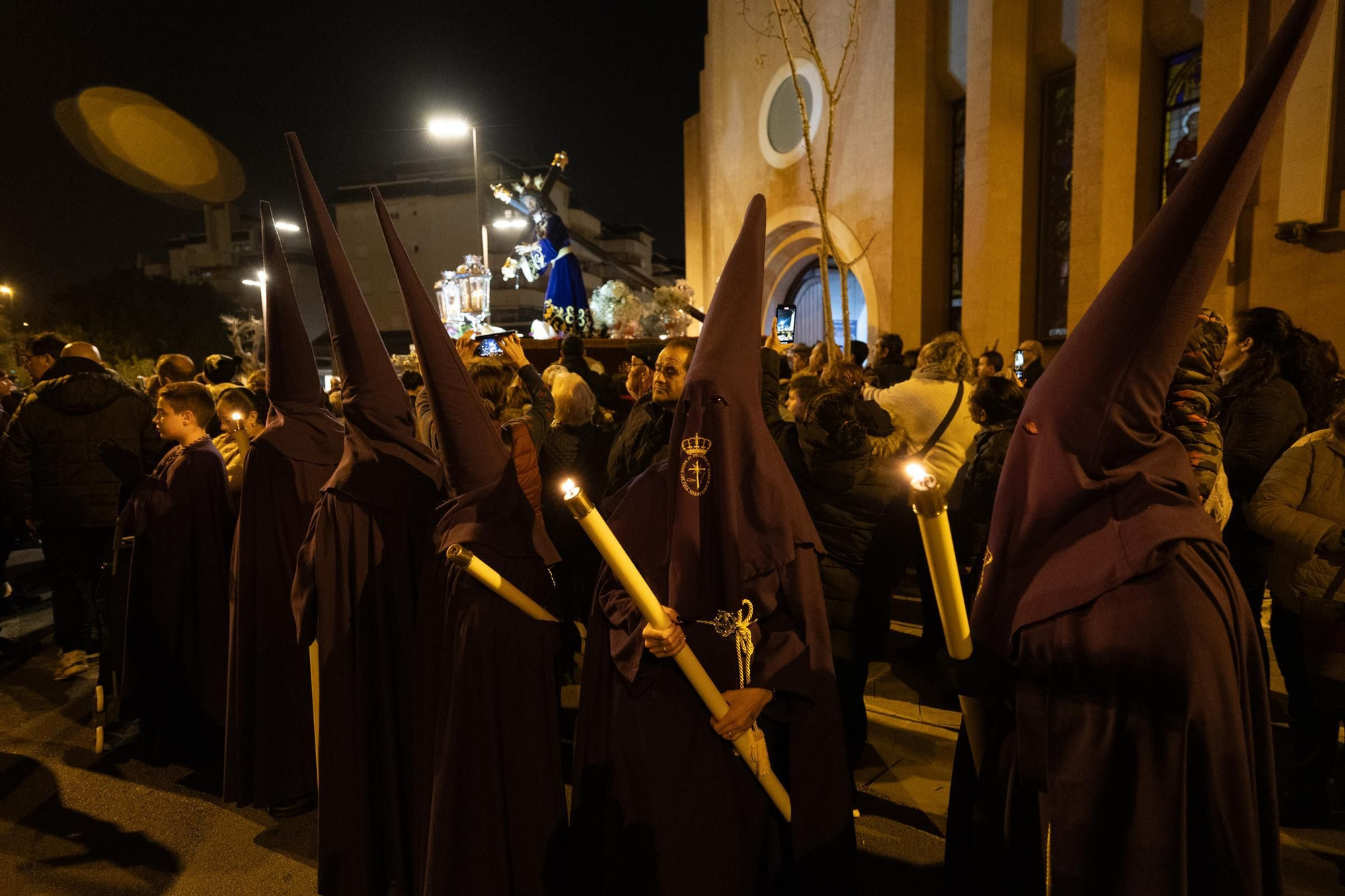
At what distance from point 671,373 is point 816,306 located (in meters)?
18.9

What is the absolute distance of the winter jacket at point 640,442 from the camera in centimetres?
389

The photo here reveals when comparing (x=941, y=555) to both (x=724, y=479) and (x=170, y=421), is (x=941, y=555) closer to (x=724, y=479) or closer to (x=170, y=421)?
(x=724, y=479)

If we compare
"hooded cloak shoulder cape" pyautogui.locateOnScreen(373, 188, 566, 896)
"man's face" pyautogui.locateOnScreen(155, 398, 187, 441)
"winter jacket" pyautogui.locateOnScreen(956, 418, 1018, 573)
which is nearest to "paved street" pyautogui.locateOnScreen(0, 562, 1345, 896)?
"winter jacket" pyautogui.locateOnScreen(956, 418, 1018, 573)

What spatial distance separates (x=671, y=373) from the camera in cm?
361

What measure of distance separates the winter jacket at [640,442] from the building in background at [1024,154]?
32.4 ft

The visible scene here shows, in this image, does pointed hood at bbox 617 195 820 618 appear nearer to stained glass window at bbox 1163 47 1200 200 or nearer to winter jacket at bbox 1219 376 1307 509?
winter jacket at bbox 1219 376 1307 509

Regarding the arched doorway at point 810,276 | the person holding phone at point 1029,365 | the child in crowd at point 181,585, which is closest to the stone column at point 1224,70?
the person holding phone at point 1029,365

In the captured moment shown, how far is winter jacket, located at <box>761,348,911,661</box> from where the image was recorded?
12.5 ft

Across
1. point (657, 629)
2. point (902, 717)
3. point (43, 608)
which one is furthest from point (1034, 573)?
point (43, 608)

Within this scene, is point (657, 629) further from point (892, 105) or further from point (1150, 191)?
point (892, 105)

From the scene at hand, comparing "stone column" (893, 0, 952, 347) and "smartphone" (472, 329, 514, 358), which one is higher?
"stone column" (893, 0, 952, 347)

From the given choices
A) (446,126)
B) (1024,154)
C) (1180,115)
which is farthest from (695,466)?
(1024,154)

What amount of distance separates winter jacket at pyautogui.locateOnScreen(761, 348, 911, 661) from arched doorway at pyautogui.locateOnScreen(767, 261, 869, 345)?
15606 mm

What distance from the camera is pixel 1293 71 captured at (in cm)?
153
